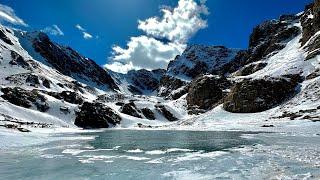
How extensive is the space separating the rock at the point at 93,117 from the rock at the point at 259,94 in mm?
40906

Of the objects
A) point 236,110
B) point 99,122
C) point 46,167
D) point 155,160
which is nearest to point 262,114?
point 236,110

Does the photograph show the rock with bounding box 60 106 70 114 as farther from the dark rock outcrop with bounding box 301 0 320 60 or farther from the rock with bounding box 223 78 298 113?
the dark rock outcrop with bounding box 301 0 320 60

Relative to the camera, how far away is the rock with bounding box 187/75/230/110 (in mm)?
147000

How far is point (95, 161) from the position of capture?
29.7 m

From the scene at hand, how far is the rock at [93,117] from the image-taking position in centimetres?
12269

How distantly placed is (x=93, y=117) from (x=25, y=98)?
1077 inches

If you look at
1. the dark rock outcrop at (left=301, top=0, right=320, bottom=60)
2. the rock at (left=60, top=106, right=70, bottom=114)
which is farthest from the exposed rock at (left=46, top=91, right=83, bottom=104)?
the dark rock outcrop at (left=301, top=0, right=320, bottom=60)

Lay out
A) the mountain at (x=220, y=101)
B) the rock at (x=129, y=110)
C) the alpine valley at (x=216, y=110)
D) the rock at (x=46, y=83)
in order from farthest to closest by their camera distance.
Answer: the rock at (x=46, y=83) < the rock at (x=129, y=110) < the mountain at (x=220, y=101) < the alpine valley at (x=216, y=110)

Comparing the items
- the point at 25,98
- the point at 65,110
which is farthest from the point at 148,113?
the point at 25,98

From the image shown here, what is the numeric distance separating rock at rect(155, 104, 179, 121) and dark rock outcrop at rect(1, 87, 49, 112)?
5106 cm

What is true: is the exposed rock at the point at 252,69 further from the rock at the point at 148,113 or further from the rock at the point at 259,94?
the rock at the point at 148,113

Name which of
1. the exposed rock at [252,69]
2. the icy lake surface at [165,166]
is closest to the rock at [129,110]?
the exposed rock at [252,69]

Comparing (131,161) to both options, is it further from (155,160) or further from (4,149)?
(4,149)

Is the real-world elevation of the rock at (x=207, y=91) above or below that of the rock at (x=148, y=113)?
above
